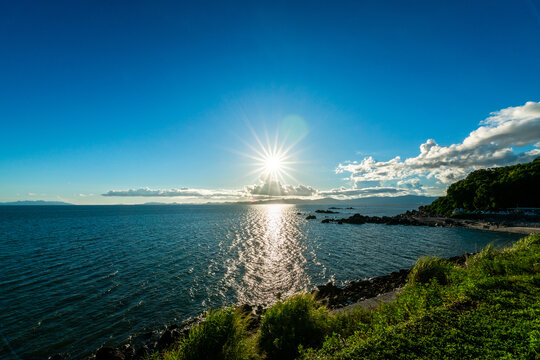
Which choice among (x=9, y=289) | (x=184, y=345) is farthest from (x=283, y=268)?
(x=9, y=289)

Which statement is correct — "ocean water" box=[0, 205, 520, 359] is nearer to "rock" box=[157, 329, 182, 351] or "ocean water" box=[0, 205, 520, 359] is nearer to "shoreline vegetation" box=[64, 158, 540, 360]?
"rock" box=[157, 329, 182, 351]

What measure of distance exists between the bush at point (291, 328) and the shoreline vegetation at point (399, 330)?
1.2 inches

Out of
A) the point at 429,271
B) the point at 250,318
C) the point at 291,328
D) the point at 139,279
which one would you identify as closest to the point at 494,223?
the point at 429,271

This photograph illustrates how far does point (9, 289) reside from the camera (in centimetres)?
1930

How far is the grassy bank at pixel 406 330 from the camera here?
602 cm

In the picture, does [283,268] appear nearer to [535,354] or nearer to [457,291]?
[457,291]

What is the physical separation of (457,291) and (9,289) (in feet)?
105

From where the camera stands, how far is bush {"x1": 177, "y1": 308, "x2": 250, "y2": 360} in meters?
7.66

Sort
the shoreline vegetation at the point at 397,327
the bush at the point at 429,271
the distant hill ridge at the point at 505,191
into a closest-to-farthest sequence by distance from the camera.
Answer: the shoreline vegetation at the point at 397,327, the bush at the point at 429,271, the distant hill ridge at the point at 505,191

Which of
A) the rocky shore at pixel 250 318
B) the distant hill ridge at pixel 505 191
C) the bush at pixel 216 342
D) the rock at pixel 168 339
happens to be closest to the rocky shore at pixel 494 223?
the distant hill ridge at pixel 505 191

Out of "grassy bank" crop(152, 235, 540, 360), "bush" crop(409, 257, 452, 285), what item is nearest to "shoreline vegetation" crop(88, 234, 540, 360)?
"grassy bank" crop(152, 235, 540, 360)

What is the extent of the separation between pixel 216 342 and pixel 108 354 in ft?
26.0

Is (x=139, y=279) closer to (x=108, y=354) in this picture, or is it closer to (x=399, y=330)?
(x=108, y=354)

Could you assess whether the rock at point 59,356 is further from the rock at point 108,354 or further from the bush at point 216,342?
the bush at point 216,342
